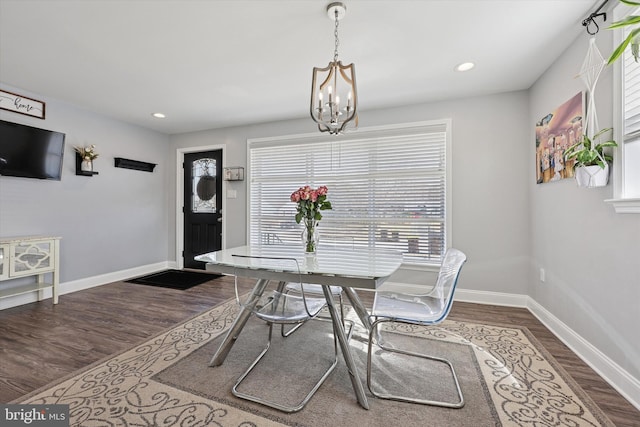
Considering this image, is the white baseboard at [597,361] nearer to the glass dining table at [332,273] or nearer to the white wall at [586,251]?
the white wall at [586,251]

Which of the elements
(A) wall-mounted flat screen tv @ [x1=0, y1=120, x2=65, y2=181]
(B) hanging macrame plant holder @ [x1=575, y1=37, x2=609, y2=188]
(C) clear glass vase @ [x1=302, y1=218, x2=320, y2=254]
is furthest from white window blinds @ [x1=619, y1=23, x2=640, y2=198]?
(A) wall-mounted flat screen tv @ [x1=0, y1=120, x2=65, y2=181]

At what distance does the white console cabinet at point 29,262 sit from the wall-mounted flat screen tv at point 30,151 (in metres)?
0.79

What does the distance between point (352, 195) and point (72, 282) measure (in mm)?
3882

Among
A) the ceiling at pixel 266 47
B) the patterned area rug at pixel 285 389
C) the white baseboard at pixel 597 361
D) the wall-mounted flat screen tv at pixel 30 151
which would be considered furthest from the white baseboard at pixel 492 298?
the wall-mounted flat screen tv at pixel 30 151

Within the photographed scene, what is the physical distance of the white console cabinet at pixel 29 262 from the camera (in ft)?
9.32

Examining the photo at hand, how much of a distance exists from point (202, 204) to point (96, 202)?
146cm

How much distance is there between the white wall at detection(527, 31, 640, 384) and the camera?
66.5 inches

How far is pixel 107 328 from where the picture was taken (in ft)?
8.58

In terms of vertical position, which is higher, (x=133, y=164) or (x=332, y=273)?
(x=133, y=164)

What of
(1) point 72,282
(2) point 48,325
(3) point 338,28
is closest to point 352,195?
(3) point 338,28

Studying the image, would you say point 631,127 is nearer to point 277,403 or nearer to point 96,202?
point 277,403

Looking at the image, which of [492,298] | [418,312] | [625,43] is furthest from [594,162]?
[492,298]

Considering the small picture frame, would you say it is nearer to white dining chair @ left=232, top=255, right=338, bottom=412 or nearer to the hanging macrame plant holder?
white dining chair @ left=232, top=255, right=338, bottom=412

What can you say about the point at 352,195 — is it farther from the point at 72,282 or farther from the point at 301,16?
the point at 72,282
